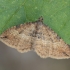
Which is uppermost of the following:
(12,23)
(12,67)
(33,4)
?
(33,4)

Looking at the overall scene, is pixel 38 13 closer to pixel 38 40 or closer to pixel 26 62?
pixel 38 40

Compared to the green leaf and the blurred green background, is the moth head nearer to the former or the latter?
the green leaf

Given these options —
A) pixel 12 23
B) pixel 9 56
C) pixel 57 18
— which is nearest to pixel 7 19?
pixel 12 23

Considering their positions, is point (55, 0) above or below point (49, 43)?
above

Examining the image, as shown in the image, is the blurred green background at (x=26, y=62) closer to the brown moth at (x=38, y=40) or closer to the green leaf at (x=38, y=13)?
the brown moth at (x=38, y=40)

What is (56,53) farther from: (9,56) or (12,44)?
(9,56)

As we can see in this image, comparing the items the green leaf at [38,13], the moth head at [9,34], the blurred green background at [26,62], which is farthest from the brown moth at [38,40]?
the blurred green background at [26,62]

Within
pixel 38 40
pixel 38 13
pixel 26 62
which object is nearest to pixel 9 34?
pixel 38 40
